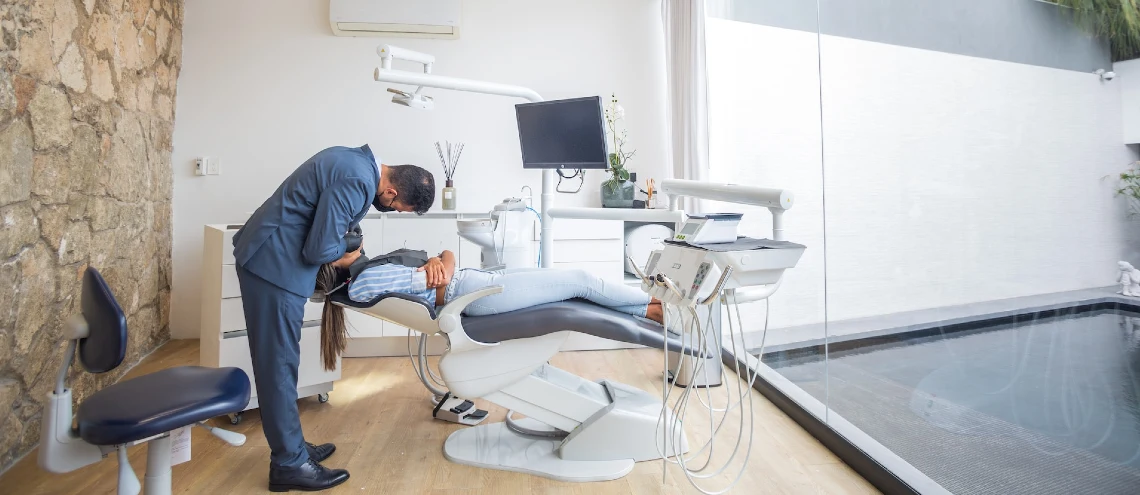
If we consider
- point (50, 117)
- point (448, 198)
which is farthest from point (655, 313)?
point (50, 117)

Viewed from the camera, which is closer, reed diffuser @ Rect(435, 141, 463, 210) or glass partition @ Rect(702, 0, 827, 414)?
glass partition @ Rect(702, 0, 827, 414)

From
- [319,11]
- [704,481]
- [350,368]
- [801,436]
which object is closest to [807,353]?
[801,436]

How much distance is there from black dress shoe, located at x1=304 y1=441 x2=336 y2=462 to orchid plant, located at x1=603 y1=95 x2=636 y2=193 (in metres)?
2.17

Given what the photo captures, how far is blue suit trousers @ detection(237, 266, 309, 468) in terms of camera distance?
175 centimetres

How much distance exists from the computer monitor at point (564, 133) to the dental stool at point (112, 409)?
1.46 metres

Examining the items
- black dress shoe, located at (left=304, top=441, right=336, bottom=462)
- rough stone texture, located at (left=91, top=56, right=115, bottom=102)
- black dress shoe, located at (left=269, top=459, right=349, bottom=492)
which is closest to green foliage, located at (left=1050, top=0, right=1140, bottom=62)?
black dress shoe, located at (left=269, top=459, right=349, bottom=492)

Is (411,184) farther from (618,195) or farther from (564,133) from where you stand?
(618,195)

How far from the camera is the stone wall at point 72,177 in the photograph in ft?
6.07

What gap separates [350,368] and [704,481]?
202 cm

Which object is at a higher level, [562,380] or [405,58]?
[405,58]

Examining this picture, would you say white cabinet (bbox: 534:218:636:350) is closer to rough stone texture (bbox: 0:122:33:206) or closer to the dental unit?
the dental unit

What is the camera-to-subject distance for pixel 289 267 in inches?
68.8

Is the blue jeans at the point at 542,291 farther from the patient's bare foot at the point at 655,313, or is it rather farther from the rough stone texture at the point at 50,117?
the rough stone texture at the point at 50,117

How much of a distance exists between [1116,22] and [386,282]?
5.96 feet
